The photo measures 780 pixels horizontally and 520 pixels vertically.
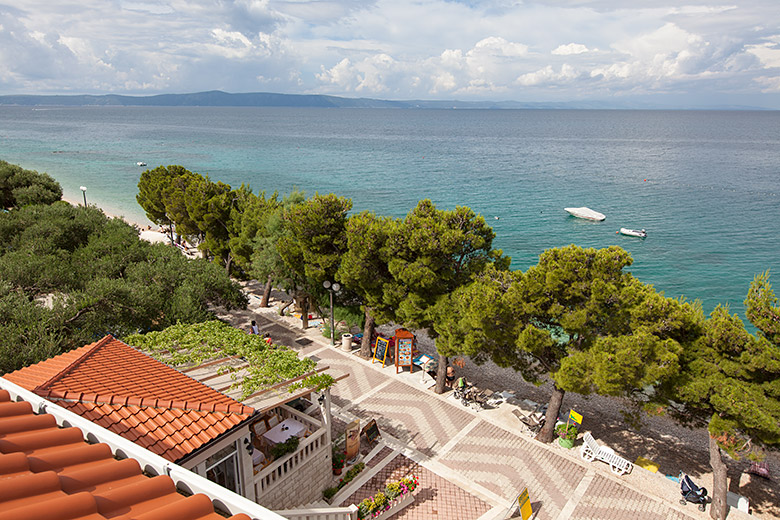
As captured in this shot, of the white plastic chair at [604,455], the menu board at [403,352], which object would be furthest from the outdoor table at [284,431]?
the white plastic chair at [604,455]

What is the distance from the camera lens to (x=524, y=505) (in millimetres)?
12891

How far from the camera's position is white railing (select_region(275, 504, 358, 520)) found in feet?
35.1

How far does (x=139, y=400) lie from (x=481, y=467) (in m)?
10.8

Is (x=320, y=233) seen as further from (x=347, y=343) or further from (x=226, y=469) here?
(x=226, y=469)

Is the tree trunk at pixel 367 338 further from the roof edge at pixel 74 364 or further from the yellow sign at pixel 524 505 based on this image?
the roof edge at pixel 74 364

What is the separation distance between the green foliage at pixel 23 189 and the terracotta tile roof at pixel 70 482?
41540mm

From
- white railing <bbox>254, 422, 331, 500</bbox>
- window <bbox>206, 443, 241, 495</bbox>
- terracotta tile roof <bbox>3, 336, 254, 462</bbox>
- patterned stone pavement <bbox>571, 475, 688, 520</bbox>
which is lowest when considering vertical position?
patterned stone pavement <bbox>571, 475, 688, 520</bbox>

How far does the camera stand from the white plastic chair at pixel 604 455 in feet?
50.0

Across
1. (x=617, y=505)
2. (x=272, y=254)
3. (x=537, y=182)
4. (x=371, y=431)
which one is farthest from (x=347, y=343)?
(x=537, y=182)

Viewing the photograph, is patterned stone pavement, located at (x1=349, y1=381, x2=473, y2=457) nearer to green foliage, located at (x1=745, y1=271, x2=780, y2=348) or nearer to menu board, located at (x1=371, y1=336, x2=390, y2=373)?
menu board, located at (x1=371, y1=336, x2=390, y2=373)

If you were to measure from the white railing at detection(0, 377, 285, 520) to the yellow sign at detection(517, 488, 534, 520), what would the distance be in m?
10.1

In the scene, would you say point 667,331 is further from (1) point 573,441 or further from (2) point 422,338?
(2) point 422,338

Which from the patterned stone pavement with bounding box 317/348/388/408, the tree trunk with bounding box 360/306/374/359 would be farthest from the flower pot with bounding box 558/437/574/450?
the tree trunk with bounding box 360/306/374/359

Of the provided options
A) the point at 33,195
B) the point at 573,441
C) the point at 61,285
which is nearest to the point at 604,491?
the point at 573,441
